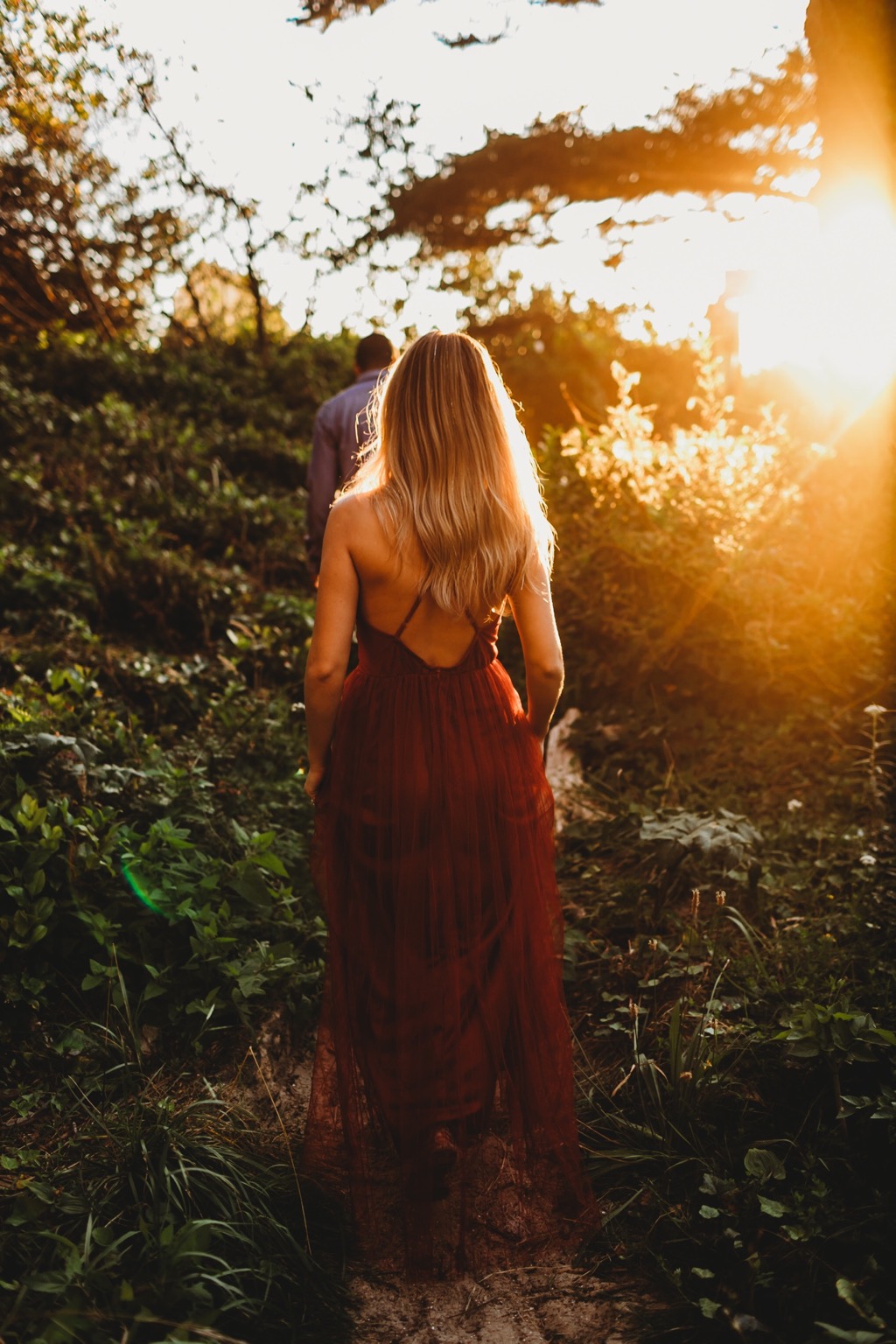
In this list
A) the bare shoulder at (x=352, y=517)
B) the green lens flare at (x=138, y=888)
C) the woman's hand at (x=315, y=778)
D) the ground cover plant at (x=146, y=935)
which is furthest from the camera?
the green lens flare at (x=138, y=888)

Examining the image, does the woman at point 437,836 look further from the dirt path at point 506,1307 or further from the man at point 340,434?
the man at point 340,434

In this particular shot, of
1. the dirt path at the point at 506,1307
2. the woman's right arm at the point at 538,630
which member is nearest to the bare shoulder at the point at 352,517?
the woman's right arm at the point at 538,630

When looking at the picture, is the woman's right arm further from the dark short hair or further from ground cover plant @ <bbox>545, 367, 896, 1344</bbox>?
the dark short hair

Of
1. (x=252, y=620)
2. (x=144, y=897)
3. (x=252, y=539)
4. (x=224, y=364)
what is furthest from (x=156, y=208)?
(x=144, y=897)

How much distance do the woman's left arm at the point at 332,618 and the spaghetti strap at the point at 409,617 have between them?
0.13 metres

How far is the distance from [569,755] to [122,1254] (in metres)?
3.48

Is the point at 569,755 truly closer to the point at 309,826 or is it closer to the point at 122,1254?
the point at 309,826

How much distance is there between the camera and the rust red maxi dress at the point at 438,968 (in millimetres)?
2514

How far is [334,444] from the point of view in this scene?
5262mm

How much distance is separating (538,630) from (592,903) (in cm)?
177

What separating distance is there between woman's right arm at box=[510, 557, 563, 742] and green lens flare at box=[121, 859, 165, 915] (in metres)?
1.56

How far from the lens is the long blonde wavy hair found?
7.90ft

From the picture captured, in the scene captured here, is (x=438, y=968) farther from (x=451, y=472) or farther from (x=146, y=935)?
(x=451, y=472)

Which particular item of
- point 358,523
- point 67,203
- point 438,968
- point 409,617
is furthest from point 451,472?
point 67,203
